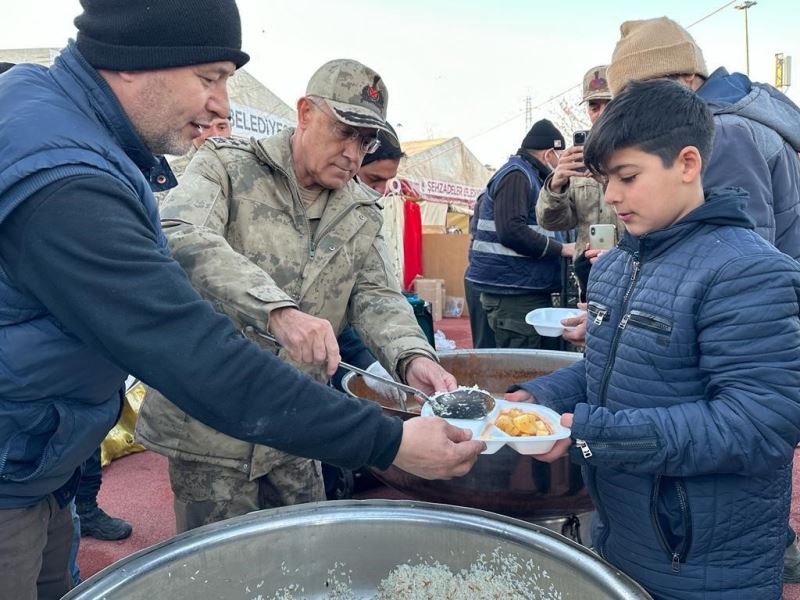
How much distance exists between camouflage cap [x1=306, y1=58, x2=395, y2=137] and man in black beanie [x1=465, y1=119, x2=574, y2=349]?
7.87 feet

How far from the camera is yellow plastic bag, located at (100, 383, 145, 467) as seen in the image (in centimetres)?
411

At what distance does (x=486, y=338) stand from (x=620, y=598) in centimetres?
397

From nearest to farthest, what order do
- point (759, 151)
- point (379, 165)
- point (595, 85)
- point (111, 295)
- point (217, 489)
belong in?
point (111, 295) < point (217, 489) < point (759, 151) < point (379, 165) < point (595, 85)

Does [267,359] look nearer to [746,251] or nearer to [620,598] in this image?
[620,598]

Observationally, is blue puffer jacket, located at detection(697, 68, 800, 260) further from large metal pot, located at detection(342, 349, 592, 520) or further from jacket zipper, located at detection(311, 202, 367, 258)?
jacket zipper, located at detection(311, 202, 367, 258)

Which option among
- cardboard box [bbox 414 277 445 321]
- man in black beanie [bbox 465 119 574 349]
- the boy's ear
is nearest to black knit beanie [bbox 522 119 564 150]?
man in black beanie [bbox 465 119 574 349]

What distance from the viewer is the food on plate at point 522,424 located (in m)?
1.59

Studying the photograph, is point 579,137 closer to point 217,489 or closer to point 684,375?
point 684,375

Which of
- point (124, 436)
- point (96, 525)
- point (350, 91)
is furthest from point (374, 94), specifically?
point (124, 436)

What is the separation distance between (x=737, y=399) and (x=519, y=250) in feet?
9.89

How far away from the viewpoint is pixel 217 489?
73.8 inches

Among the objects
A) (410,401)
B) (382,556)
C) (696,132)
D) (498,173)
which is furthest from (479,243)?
(382,556)

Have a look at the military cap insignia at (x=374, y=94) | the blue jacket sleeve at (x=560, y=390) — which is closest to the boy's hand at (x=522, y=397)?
the blue jacket sleeve at (x=560, y=390)

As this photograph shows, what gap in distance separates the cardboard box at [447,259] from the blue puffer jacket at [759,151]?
877 cm
